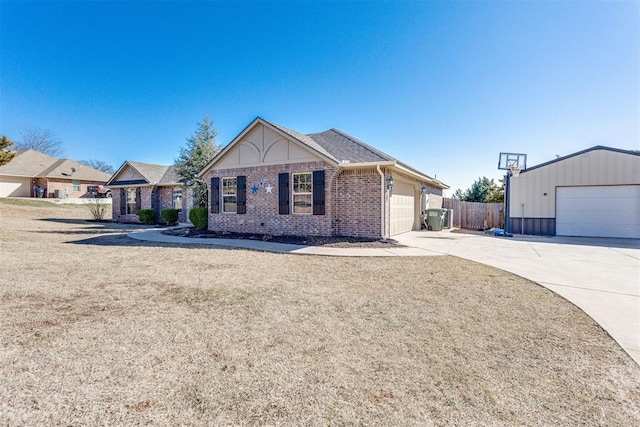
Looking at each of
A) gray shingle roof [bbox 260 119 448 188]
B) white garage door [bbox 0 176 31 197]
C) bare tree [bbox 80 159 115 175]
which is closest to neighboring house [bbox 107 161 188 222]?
gray shingle roof [bbox 260 119 448 188]

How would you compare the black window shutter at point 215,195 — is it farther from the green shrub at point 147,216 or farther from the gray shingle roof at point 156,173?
the green shrub at point 147,216

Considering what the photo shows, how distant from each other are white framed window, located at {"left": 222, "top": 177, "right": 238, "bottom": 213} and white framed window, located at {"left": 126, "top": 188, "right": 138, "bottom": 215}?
1232 cm

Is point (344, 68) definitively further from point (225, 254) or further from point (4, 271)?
point (4, 271)

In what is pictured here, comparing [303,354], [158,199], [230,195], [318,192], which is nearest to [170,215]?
[158,199]

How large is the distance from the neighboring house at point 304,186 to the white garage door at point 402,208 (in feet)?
0.14

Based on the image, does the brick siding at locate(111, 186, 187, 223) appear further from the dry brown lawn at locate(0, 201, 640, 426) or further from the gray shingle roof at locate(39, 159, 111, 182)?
the gray shingle roof at locate(39, 159, 111, 182)

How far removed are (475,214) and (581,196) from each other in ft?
17.7

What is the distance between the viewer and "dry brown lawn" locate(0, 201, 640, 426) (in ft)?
6.79

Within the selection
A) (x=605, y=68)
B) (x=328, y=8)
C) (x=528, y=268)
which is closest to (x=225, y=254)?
(x=528, y=268)

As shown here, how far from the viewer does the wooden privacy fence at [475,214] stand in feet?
56.0

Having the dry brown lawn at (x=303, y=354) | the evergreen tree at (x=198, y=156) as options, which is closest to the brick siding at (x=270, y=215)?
the evergreen tree at (x=198, y=156)

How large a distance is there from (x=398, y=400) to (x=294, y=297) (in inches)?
104

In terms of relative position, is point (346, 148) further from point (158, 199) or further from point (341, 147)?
point (158, 199)

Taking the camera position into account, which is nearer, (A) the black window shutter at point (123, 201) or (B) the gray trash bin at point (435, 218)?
(B) the gray trash bin at point (435, 218)
